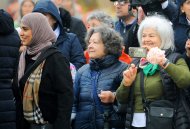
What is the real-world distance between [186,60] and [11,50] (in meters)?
1.88

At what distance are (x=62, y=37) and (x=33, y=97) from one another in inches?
76.4

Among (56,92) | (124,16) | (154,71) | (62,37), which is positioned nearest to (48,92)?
(56,92)

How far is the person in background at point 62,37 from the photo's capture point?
25.0 ft

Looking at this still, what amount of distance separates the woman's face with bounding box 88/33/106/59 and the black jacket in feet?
2.94

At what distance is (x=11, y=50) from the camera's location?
678cm

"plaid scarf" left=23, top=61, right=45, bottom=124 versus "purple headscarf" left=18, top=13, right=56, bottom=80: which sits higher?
"purple headscarf" left=18, top=13, right=56, bottom=80

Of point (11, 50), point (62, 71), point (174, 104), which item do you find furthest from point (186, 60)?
point (11, 50)

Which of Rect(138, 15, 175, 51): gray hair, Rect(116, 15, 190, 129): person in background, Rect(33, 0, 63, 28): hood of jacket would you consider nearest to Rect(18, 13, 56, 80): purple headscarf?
Rect(116, 15, 190, 129): person in background

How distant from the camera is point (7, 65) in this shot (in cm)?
675

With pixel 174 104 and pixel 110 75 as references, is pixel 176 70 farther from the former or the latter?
pixel 110 75

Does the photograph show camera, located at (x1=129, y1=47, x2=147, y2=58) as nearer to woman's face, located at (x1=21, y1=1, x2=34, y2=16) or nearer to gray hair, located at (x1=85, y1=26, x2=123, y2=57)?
gray hair, located at (x1=85, y1=26, x2=123, y2=57)

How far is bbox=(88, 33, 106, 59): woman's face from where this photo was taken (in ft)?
22.1

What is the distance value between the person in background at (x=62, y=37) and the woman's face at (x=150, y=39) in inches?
63.7

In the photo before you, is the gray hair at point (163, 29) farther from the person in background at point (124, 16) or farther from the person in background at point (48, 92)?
the person in background at point (124, 16)
